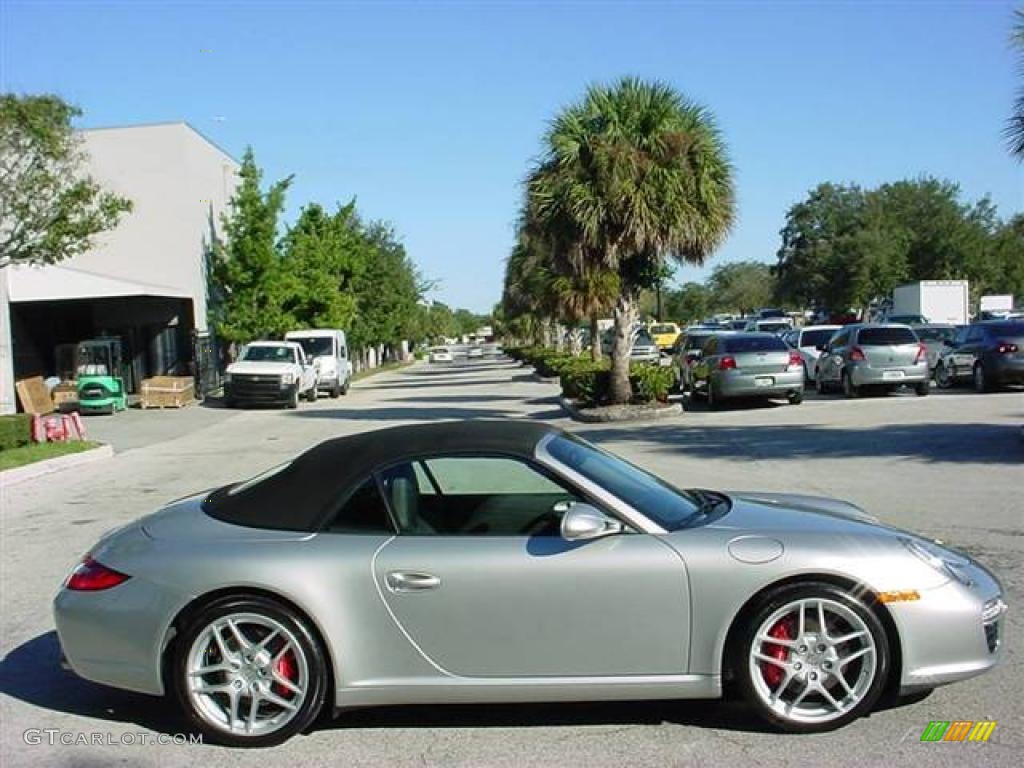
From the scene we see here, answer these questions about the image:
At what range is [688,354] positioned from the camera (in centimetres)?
2508

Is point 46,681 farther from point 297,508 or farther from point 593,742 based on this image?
point 593,742

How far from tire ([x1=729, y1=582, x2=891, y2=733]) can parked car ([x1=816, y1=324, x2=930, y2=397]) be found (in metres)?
18.4

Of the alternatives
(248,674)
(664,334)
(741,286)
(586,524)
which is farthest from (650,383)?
(741,286)

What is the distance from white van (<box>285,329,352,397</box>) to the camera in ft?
125

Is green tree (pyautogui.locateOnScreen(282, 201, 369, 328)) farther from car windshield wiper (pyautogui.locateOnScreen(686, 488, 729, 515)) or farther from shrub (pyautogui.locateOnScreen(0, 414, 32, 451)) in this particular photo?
car windshield wiper (pyautogui.locateOnScreen(686, 488, 729, 515))

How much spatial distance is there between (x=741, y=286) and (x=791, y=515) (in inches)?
5038

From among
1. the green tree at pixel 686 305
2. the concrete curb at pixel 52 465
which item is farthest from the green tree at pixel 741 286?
the concrete curb at pixel 52 465

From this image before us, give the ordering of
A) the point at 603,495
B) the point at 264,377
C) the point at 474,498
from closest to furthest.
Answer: the point at 603,495
the point at 474,498
the point at 264,377

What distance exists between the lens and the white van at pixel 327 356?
1500 inches

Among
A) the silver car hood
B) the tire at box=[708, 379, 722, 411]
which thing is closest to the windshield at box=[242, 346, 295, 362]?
the tire at box=[708, 379, 722, 411]

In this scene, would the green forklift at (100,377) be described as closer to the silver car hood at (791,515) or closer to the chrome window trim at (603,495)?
the silver car hood at (791,515)

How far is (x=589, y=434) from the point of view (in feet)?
59.6

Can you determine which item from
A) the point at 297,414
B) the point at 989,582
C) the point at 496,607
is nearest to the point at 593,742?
the point at 496,607

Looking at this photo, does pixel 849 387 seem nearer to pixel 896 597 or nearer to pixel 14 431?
pixel 14 431
